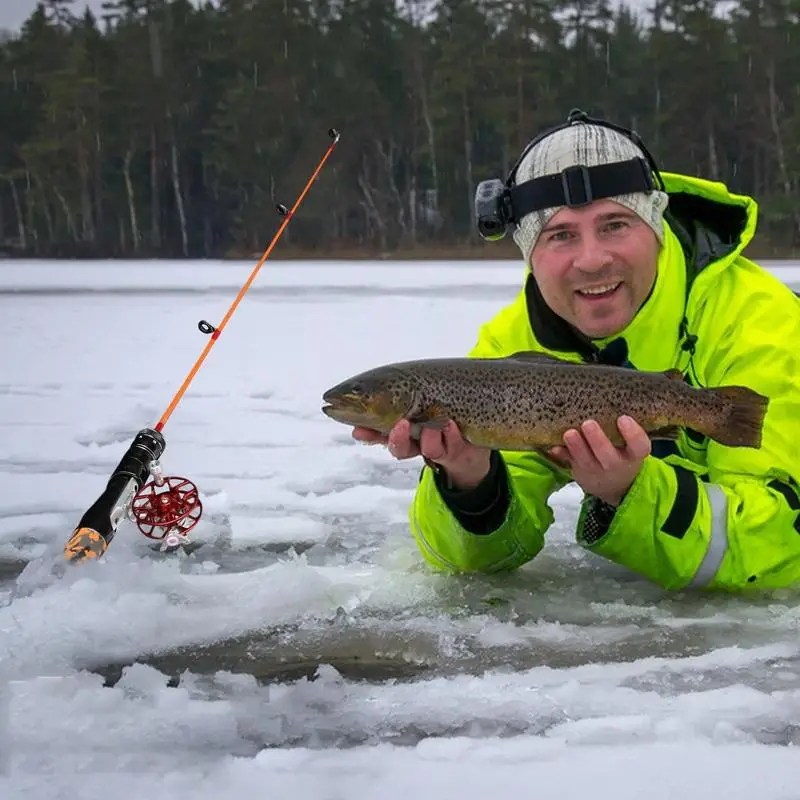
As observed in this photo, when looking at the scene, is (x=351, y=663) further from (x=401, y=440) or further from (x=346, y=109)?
(x=346, y=109)

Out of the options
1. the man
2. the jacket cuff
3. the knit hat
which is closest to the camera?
the man

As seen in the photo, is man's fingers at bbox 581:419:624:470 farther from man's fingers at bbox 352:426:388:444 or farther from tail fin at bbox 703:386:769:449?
man's fingers at bbox 352:426:388:444

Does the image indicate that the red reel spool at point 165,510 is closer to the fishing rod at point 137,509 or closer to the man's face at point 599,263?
the fishing rod at point 137,509

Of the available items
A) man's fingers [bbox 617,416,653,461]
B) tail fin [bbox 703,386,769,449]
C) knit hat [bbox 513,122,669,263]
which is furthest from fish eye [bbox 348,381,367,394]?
tail fin [bbox 703,386,769,449]

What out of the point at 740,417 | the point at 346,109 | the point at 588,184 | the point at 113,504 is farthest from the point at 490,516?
the point at 346,109

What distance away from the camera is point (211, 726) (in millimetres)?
2408

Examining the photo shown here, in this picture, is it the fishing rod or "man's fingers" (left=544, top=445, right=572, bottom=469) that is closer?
"man's fingers" (left=544, top=445, right=572, bottom=469)

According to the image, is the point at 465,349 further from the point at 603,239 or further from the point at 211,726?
the point at 211,726

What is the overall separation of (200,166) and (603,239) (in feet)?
180

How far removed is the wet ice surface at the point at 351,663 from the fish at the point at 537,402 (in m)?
0.59

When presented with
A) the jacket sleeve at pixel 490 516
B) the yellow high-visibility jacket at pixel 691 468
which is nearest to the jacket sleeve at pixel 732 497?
the yellow high-visibility jacket at pixel 691 468

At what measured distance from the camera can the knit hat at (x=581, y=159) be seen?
128 inches

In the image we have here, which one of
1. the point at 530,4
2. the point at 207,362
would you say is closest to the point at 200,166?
the point at 530,4

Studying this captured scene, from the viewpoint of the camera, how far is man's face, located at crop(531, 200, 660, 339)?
317cm
